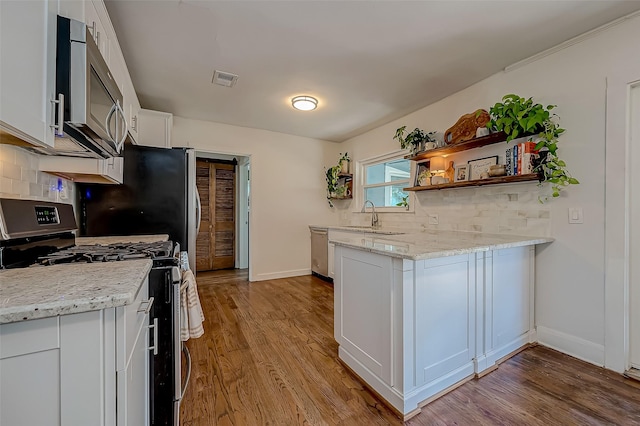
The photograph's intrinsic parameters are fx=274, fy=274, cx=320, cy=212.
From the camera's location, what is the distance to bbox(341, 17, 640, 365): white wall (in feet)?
6.48

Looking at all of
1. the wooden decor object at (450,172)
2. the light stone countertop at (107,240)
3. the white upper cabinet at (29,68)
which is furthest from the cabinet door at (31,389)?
the wooden decor object at (450,172)

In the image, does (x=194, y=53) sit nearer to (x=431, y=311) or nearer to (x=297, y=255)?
(x=431, y=311)

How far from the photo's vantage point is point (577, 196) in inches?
82.7

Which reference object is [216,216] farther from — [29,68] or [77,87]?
[29,68]

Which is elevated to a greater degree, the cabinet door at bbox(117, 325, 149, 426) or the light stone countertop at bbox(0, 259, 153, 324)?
the light stone countertop at bbox(0, 259, 153, 324)

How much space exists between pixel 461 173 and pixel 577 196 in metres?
0.98

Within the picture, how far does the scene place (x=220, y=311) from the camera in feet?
10.0

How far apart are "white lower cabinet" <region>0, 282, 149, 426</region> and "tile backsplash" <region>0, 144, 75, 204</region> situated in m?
0.97

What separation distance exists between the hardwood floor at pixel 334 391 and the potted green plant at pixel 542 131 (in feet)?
4.30

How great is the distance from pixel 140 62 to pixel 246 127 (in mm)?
1892

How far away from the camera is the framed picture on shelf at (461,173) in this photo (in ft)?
9.28

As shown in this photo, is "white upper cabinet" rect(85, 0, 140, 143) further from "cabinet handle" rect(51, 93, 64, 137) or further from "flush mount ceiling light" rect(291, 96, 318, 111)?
"flush mount ceiling light" rect(291, 96, 318, 111)

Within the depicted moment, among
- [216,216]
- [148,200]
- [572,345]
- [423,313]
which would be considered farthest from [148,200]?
[572,345]

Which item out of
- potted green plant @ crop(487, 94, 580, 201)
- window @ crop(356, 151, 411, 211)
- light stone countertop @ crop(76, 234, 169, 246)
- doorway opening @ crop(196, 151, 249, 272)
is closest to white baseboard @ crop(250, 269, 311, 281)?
doorway opening @ crop(196, 151, 249, 272)
